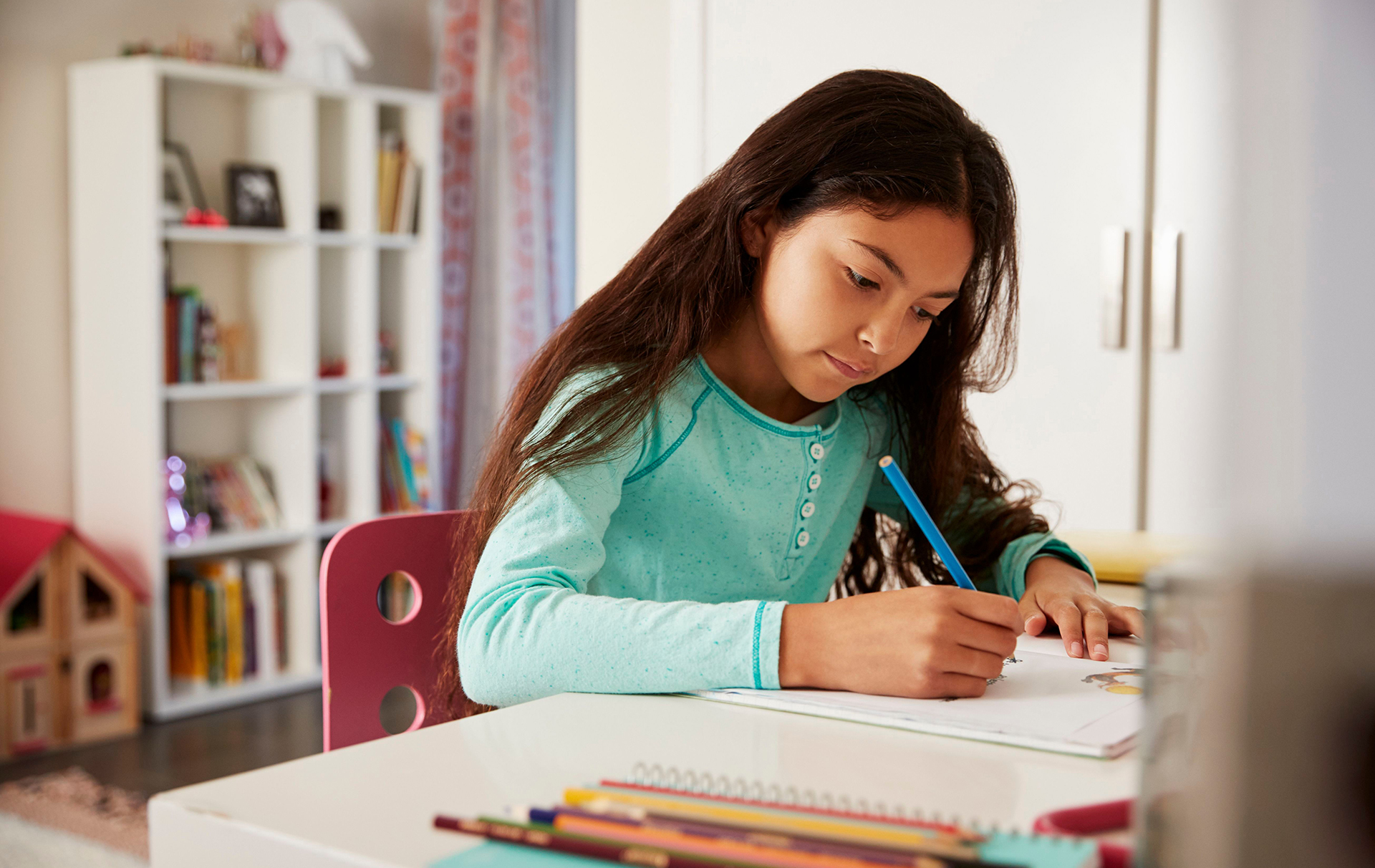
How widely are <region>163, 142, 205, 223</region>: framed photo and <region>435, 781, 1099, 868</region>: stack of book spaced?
9.29ft

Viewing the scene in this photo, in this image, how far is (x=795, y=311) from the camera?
1.02 m

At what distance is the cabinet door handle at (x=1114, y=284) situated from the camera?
1.91 m

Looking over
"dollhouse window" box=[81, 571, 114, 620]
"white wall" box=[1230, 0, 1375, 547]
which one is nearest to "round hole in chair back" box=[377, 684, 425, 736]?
"dollhouse window" box=[81, 571, 114, 620]

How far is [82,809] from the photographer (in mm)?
2271

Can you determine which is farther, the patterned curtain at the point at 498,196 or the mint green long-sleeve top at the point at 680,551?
the patterned curtain at the point at 498,196

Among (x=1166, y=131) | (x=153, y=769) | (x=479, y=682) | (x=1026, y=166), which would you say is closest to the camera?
(x=479, y=682)

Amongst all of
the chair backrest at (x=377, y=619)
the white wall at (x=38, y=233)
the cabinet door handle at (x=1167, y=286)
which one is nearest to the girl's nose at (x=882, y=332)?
the chair backrest at (x=377, y=619)

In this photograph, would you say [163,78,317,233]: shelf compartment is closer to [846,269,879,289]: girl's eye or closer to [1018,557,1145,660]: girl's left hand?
[846,269,879,289]: girl's eye

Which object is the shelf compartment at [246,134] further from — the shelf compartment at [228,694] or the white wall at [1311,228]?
the white wall at [1311,228]

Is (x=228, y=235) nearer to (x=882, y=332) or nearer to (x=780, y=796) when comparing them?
(x=882, y=332)

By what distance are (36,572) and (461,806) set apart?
2526 millimetres

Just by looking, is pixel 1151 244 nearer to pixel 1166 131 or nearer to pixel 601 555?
pixel 1166 131

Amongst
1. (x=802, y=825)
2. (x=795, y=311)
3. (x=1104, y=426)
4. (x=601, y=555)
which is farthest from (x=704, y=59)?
(x=802, y=825)

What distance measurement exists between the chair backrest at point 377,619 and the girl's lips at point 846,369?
333mm
